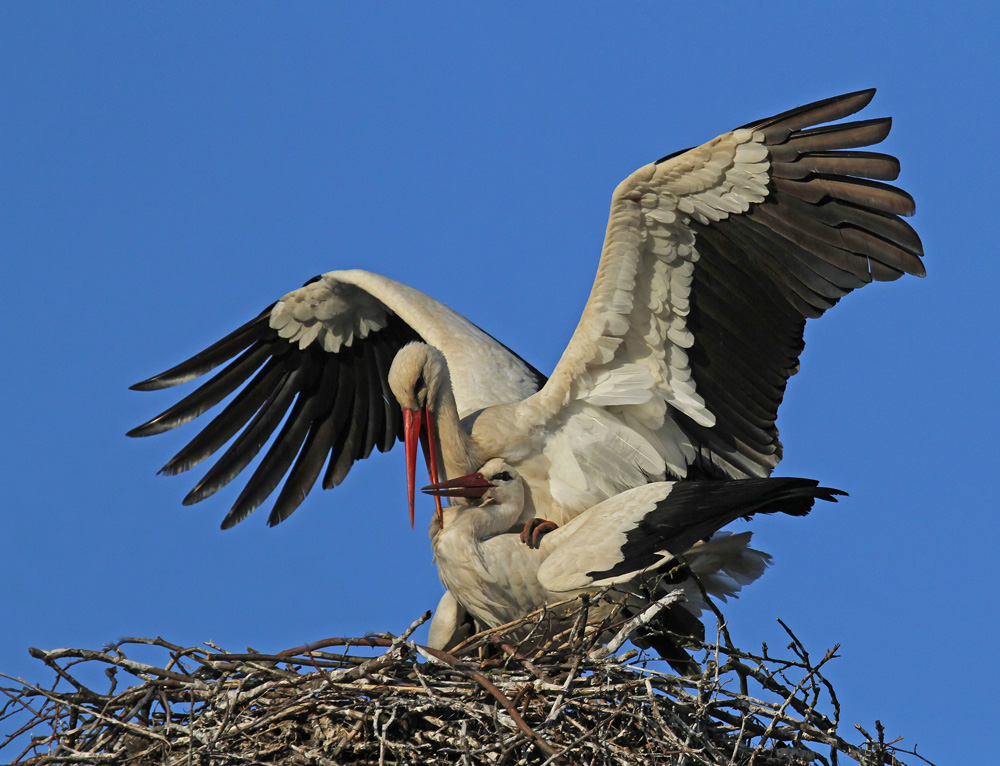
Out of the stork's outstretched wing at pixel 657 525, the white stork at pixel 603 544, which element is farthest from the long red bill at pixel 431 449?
the stork's outstretched wing at pixel 657 525

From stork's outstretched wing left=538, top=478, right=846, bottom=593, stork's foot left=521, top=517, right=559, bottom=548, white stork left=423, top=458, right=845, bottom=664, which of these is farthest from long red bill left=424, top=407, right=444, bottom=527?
stork's outstretched wing left=538, top=478, right=846, bottom=593

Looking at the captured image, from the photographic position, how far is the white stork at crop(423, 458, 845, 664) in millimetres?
5375

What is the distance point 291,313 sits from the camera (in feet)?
24.8

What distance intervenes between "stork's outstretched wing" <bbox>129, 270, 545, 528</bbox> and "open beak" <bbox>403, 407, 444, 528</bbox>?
2.97 feet

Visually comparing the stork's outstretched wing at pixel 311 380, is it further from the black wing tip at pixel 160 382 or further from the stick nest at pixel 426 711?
the stick nest at pixel 426 711

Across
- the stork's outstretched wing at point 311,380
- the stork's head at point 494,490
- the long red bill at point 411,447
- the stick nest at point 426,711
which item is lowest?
the stick nest at point 426,711

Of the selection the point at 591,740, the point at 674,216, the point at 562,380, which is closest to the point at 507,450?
the point at 562,380

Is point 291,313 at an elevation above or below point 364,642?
above

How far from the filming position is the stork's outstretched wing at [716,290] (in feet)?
18.5

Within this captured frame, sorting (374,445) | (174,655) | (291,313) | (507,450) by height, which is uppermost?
(291,313)

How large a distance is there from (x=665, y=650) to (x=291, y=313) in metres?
2.99

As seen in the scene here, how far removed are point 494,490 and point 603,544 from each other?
0.70 meters

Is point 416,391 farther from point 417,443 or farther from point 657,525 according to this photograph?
point 657,525

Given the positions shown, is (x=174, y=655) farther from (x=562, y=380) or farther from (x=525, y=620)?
(x=562, y=380)
